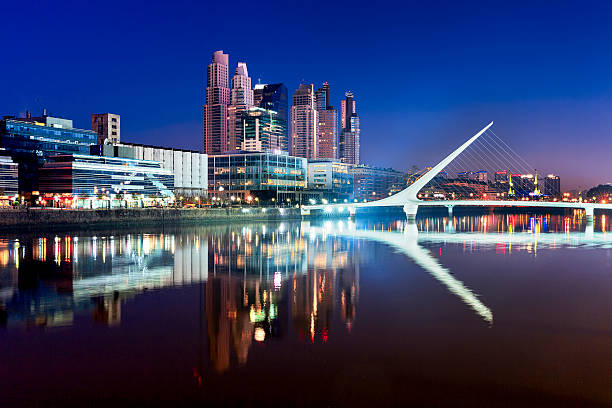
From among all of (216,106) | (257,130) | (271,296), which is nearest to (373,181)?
(257,130)

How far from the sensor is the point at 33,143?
78438 millimetres

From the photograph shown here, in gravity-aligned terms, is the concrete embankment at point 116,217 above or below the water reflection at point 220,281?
above

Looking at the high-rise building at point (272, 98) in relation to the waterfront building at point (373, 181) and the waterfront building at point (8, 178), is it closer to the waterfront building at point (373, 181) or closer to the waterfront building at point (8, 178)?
the waterfront building at point (373, 181)

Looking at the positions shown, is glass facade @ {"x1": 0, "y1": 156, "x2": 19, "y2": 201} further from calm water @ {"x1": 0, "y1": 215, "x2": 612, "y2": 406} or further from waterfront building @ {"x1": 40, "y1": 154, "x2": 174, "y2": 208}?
calm water @ {"x1": 0, "y1": 215, "x2": 612, "y2": 406}

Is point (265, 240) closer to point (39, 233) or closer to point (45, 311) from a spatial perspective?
point (39, 233)

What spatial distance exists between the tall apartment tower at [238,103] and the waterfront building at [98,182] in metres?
91.0

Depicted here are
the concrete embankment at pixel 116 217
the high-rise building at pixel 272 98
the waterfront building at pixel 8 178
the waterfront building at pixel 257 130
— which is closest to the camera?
the concrete embankment at pixel 116 217

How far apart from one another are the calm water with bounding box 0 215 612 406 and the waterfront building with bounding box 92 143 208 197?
7038 centimetres

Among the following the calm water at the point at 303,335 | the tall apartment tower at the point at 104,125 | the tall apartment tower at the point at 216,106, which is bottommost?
the calm water at the point at 303,335

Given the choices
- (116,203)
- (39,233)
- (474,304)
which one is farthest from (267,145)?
(474,304)

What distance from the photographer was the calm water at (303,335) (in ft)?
26.7

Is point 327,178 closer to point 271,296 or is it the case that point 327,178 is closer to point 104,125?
point 104,125

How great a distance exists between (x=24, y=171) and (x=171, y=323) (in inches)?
2858

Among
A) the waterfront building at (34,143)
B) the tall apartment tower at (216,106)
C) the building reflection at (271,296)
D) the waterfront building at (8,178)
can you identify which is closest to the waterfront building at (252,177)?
the waterfront building at (34,143)
